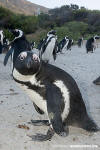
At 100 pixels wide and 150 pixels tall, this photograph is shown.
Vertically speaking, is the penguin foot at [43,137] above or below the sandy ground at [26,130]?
above

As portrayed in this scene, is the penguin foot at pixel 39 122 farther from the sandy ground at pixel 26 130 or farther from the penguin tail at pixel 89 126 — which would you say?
the penguin tail at pixel 89 126

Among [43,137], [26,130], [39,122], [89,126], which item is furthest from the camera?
[39,122]

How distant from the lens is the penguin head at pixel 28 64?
9.48 feet

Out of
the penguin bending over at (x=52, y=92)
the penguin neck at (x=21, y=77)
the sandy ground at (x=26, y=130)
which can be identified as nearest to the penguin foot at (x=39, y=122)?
the sandy ground at (x=26, y=130)

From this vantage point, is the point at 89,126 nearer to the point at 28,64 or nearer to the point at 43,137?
the point at 43,137

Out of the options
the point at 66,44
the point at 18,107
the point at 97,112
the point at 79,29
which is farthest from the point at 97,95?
the point at 79,29

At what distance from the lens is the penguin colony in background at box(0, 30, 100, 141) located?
2.93 metres

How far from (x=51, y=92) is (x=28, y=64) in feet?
1.21

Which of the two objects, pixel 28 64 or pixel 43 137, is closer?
pixel 28 64

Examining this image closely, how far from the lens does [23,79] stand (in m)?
2.98

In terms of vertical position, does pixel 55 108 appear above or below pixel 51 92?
below

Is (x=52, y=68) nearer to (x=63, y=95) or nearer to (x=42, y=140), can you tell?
(x=63, y=95)

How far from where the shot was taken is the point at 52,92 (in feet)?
9.81

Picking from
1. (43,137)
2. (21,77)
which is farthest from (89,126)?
(21,77)
